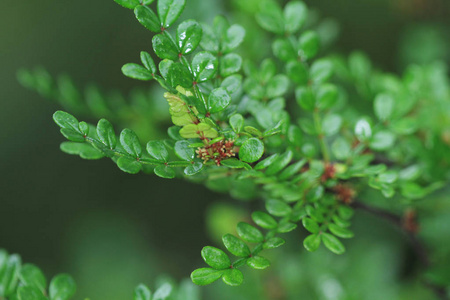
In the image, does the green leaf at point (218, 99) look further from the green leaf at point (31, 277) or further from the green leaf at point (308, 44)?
the green leaf at point (31, 277)

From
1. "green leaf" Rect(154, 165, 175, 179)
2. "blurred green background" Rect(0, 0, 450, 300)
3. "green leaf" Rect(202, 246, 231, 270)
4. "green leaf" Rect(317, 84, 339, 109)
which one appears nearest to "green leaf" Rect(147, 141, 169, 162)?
"green leaf" Rect(154, 165, 175, 179)

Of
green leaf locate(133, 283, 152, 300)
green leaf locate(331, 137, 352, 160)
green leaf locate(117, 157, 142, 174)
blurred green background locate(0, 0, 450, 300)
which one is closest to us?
green leaf locate(117, 157, 142, 174)

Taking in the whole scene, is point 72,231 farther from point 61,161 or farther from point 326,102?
point 326,102

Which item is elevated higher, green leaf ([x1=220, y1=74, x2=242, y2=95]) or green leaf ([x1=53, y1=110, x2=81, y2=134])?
green leaf ([x1=53, y1=110, x2=81, y2=134])

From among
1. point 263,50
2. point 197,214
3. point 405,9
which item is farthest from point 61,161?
point 405,9

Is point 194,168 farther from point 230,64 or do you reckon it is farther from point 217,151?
point 230,64

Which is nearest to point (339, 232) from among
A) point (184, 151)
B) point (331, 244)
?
point (331, 244)

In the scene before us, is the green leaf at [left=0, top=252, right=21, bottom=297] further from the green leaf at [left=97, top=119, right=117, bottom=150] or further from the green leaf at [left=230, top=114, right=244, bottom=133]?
the green leaf at [left=230, top=114, right=244, bottom=133]
